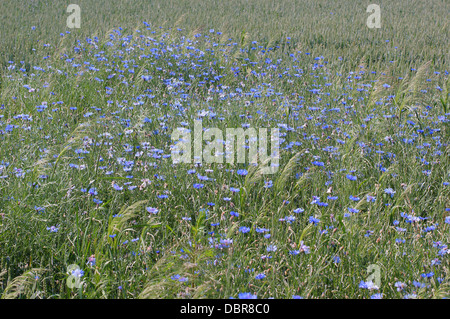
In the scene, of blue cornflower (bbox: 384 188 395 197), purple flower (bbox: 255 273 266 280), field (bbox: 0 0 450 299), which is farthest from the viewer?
blue cornflower (bbox: 384 188 395 197)

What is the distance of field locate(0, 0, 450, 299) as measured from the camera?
2.10 metres

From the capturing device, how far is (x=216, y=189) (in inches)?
115

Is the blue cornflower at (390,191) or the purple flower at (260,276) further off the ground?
the blue cornflower at (390,191)

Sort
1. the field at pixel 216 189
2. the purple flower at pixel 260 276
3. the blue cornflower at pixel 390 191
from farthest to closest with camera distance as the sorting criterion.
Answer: the blue cornflower at pixel 390 191 < the field at pixel 216 189 < the purple flower at pixel 260 276

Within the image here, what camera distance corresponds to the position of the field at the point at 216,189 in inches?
82.7

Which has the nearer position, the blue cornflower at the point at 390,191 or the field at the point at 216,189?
the field at the point at 216,189

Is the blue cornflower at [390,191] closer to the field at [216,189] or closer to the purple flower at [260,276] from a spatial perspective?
the field at [216,189]

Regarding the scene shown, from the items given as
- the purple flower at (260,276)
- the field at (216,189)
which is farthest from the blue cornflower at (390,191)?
the purple flower at (260,276)

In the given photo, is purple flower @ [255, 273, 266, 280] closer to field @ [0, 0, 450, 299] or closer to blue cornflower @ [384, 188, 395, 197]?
field @ [0, 0, 450, 299]

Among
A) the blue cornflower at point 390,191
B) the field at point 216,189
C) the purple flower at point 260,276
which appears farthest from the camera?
the blue cornflower at point 390,191

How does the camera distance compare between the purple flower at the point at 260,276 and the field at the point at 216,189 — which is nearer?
the purple flower at the point at 260,276

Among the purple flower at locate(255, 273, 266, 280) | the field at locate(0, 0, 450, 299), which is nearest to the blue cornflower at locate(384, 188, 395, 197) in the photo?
the field at locate(0, 0, 450, 299)
